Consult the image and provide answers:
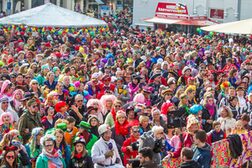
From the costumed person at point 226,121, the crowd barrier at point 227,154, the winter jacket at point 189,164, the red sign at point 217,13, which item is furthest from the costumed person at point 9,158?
the red sign at point 217,13

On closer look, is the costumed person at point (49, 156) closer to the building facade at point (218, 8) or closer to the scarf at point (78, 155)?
the scarf at point (78, 155)

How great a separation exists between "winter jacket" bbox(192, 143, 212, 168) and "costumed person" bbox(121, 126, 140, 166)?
1021 millimetres

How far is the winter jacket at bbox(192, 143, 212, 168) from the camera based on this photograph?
1036 centimetres

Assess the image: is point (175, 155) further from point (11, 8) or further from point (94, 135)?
point (11, 8)

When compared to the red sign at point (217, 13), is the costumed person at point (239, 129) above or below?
below

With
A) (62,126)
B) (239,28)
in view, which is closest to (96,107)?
(62,126)

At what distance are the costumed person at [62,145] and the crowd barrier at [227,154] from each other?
98.5 inches

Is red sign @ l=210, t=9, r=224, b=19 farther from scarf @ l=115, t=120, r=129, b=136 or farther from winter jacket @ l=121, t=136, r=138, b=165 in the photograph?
winter jacket @ l=121, t=136, r=138, b=165

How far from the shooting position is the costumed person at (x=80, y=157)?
33.8ft

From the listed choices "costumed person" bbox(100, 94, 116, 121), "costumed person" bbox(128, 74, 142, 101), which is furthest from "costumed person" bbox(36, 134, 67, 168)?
"costumed person" bbox(128, 74, 142, 101)

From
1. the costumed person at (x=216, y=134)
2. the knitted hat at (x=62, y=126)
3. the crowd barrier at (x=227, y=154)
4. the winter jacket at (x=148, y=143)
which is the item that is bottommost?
the crowd barrier at (x=227, y=154)

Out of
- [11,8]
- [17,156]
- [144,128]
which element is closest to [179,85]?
[144,128]

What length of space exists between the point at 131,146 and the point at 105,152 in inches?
23.2

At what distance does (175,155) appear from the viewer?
436 inches
